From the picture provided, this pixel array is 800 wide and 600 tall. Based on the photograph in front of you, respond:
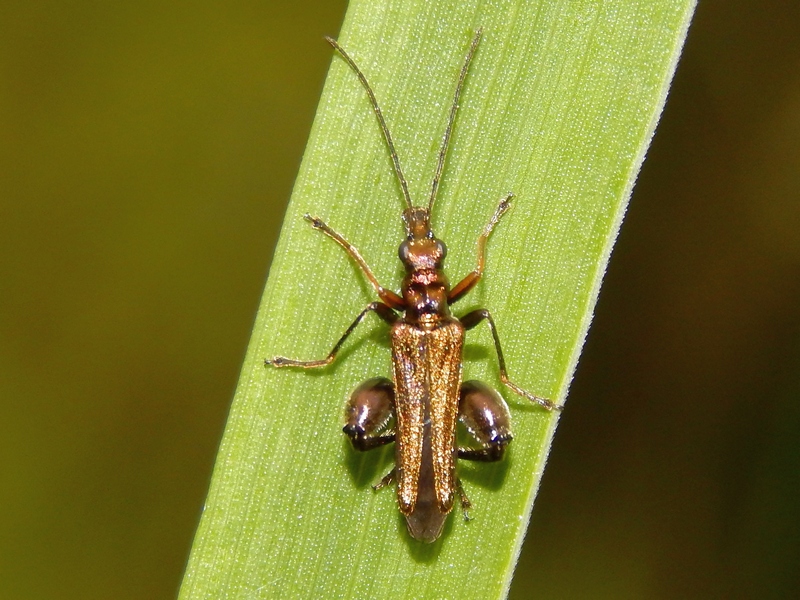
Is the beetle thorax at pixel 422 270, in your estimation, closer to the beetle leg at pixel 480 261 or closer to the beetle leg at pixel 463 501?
the beetle leg at pixel 480 261

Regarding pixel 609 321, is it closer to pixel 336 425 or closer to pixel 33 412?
pixel 336 425

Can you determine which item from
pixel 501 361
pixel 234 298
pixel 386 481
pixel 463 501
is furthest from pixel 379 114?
pixel 234 298

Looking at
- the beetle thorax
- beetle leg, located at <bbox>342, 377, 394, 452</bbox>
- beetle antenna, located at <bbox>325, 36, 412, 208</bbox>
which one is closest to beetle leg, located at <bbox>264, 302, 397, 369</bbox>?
the beetle thorax

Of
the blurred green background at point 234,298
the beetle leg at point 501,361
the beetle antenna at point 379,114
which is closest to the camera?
the beetle antenna at point 379,114

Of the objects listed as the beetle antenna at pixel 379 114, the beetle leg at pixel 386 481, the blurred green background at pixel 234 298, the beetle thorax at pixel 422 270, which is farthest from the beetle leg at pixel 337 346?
the blurred green background at pixel 234 298

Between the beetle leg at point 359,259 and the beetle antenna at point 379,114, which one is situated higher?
the beetle antenna at point 379,114

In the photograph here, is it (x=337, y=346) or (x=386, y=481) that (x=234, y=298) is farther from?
(x=386, y=481)

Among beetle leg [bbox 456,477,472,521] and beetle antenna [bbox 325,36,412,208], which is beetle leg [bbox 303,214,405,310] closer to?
beetle antenna [bbox 325,36,412,208]
